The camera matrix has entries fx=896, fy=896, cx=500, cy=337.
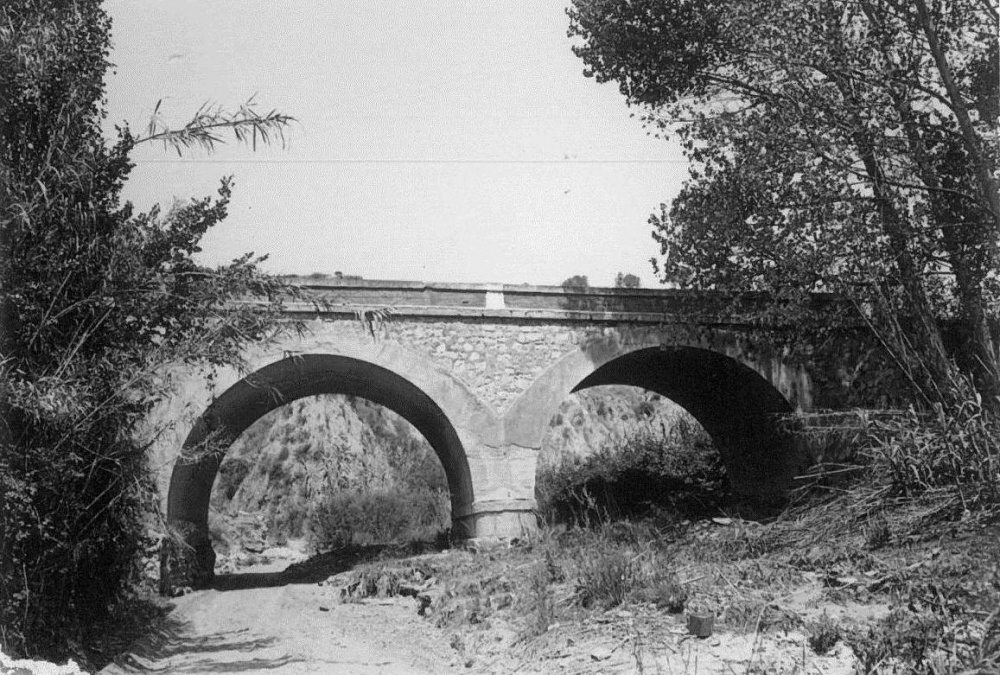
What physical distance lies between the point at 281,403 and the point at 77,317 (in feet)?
22.2

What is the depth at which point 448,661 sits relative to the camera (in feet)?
24.0

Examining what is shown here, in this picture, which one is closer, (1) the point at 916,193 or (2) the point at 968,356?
(1) the point at 916,193

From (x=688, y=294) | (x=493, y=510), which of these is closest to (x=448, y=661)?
(x=493, y=510)

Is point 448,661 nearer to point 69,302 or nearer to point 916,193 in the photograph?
point 69,302

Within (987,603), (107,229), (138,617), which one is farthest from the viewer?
(138,617)

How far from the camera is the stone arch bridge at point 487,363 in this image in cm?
1236

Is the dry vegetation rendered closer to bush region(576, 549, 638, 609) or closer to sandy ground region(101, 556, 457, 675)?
bush region(576, 549, 638, 609)

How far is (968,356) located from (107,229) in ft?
36.4

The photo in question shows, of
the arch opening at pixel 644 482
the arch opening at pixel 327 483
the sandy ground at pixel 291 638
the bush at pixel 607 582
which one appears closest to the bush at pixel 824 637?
the bush at pixel 607 582

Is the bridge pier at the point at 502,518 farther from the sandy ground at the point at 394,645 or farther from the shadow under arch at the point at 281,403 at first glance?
the sandy ground at the point at 394,645

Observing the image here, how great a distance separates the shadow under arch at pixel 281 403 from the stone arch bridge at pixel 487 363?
39 millimetres

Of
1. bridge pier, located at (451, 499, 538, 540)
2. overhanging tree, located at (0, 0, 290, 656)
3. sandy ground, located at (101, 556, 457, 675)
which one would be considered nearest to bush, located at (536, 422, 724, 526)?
bridge pier, located at (451, 499, 538, 540)

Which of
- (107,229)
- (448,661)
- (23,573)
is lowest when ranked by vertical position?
(448,661)

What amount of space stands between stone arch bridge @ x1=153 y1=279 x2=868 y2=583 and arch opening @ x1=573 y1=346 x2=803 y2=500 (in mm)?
71
